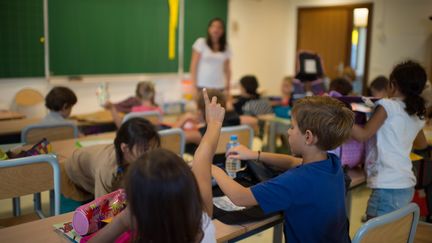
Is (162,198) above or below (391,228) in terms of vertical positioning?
above

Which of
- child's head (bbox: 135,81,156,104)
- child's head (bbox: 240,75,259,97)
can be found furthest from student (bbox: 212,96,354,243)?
child's head (bbox: 240,75,259,97)

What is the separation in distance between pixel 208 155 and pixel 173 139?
4.87 feet

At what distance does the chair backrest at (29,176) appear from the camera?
1999mm

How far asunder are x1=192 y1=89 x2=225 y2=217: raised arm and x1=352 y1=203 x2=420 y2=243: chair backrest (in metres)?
0.50

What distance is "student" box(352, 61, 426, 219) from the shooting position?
7.84ft

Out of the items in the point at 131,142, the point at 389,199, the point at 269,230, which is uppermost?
the point at 131,142

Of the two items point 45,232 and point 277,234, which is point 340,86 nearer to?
point 277,234

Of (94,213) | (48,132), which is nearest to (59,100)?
(48,132)

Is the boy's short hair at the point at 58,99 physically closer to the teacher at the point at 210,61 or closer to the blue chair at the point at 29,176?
the blue chair at the point at 29,176

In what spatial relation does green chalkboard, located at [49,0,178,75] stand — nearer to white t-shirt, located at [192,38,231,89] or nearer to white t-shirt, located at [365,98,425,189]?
white t-shirt, located at [192,38,231,89]

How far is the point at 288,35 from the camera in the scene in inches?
362

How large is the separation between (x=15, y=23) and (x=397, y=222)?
5.06 m

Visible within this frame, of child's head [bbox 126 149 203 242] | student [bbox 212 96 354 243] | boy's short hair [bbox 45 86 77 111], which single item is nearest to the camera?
child's head [bbox 126 149 203 242]

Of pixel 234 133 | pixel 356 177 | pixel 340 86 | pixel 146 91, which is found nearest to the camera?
pixel 356 177
